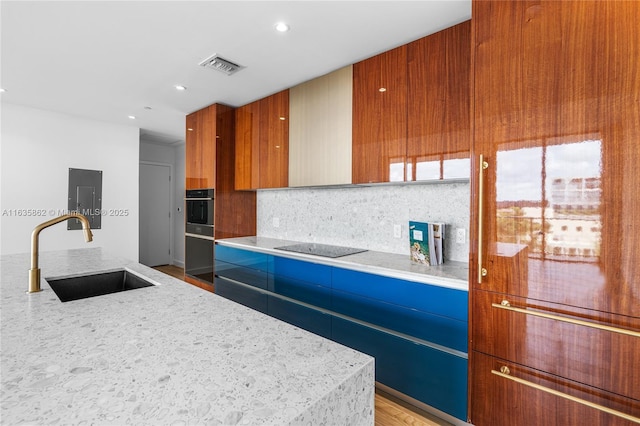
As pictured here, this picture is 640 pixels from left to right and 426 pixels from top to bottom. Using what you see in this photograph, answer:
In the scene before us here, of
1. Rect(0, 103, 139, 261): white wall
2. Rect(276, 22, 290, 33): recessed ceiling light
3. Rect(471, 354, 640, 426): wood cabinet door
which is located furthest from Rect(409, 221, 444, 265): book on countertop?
Rect(0, 103, 139, 261): white wall

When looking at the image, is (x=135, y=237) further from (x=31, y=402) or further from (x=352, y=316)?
(x=31, y=402)

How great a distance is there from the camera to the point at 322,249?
9.08ft

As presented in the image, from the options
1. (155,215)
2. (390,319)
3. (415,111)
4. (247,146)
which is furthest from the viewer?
(155,215)

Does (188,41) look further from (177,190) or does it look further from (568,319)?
(177,190)

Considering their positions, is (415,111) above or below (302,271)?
above

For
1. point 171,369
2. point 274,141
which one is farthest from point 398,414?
point 274,141

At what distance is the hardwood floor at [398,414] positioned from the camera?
1.77m

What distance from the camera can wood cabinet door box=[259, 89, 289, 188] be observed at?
9.88 feet

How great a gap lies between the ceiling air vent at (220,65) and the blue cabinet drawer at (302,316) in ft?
6.76

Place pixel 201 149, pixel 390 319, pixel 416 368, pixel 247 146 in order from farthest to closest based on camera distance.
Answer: pixel 201 149
pixel 247 146
pixel 390 319
pixel 416 368

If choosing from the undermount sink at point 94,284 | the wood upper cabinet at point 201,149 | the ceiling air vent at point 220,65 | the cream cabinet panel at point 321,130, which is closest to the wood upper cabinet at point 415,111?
the cream cabinet panel at point 321,130

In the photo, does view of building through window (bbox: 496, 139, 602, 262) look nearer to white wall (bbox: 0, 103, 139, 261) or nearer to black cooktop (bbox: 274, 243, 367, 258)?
black cooktop (bbox: 274, 243, 367, 258)

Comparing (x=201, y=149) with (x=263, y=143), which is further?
(x=201, y=149)

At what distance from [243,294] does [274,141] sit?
5.34 feet
